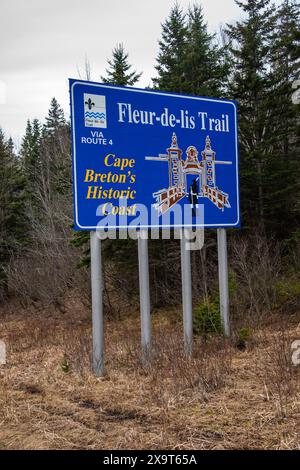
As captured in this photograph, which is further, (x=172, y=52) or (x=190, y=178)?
(x=172, y=52)

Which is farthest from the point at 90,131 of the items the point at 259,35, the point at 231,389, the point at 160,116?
the point at 259,35

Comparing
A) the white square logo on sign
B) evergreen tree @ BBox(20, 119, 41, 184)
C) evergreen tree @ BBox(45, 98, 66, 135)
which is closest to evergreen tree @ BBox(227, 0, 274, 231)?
the white square logo on sign

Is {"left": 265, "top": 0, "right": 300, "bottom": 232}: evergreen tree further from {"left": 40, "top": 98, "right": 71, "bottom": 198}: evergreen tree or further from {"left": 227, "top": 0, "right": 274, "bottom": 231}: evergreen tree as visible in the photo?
{"left": 40, "top": 98, "right": 71, "bottom": 198}: evergreen tree

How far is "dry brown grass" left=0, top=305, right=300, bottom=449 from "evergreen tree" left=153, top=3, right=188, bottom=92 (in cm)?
1325

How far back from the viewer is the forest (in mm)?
5676

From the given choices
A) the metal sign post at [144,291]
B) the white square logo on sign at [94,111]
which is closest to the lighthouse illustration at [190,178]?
the metal sign post at [144,291]

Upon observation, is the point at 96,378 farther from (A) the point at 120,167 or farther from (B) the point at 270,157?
(B) the point at 270,157

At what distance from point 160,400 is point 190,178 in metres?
3.74

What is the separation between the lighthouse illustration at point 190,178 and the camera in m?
7.63

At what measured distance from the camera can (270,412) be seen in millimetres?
4660

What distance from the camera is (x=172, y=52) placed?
73.4ft

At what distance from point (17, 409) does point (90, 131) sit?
3704 mm

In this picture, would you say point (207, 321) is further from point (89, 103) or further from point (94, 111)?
point (89, 103)

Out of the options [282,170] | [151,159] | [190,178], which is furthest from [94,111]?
[282,170]
